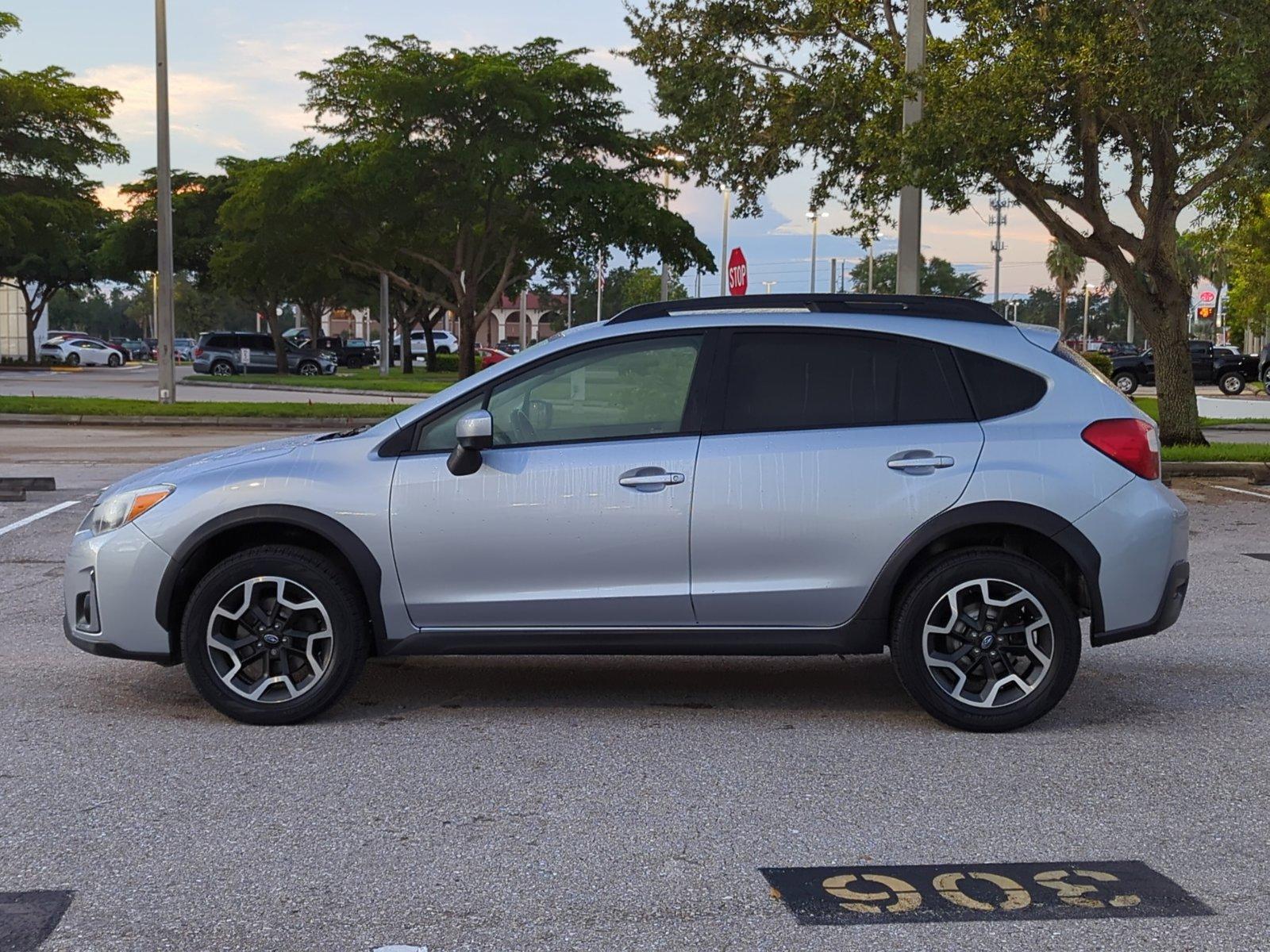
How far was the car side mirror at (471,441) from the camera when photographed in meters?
5.54

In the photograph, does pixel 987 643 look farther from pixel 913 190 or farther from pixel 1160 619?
pixel 913 190

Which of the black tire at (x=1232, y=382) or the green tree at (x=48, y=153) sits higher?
the green tree at (x=48, y=153)

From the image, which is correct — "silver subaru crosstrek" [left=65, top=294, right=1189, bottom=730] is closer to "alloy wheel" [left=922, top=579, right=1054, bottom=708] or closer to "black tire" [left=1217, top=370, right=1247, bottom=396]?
"alloy wheel" [left=922, top=579, right=1054, bottom=708]

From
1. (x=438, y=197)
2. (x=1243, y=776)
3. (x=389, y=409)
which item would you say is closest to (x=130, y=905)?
(x=1243, y=776)

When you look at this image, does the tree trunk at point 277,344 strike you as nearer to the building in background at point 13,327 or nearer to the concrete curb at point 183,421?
the building in background at point 13,327

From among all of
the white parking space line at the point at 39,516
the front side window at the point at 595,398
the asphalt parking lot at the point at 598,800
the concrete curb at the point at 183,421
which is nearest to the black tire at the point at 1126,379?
the concrete curb at the point at 183,421

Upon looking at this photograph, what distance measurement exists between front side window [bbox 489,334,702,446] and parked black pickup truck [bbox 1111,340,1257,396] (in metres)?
40.8

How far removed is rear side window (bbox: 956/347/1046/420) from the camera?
227 inches

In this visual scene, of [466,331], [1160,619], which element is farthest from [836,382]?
[466,331]

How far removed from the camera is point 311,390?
4147 cm

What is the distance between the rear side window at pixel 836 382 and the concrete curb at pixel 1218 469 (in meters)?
12.0

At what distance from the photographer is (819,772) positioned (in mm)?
5168

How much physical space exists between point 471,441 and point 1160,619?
2810mm

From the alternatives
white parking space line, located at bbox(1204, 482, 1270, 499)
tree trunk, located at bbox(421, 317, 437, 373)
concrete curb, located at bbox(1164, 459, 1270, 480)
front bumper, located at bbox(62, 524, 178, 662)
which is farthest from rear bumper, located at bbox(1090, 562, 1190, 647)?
tree trunk, located at bbox(421, 317, 437, 373)
